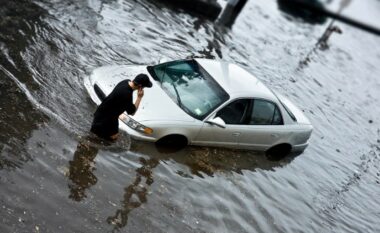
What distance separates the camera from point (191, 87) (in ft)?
30.7

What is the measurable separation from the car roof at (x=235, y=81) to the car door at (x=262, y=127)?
8.4 inches

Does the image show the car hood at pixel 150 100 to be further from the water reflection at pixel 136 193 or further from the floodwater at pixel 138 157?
the water reflection at pixel 136 193

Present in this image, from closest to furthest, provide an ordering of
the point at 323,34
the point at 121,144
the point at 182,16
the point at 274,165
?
1. the point at 121,144
2. the point at 274,165
3. the point at 182,16
4. the point at 323,34

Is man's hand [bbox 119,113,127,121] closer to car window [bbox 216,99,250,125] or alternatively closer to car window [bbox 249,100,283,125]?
car window [bbox 216,99,250,125]

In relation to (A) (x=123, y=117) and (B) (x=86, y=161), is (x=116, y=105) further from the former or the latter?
(B) (x=86, y=161)

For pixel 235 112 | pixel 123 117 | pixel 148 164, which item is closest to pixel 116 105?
pixel 123 117

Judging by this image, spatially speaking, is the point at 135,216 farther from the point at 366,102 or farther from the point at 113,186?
the point at 366,102

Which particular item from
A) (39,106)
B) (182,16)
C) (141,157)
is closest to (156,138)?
(141,157)

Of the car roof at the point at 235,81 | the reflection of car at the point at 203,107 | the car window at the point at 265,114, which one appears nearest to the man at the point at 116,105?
the reflection of car at the point at 203,107

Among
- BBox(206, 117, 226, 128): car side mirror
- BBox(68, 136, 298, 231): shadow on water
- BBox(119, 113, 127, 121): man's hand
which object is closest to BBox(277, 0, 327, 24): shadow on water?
BBox(68, 136, 298, 231): shadow on water

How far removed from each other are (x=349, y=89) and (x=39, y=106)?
1456cm

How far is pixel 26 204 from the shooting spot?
6.23 metres

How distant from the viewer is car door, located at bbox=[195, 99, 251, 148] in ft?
30.1

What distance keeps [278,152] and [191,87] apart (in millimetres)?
3121
